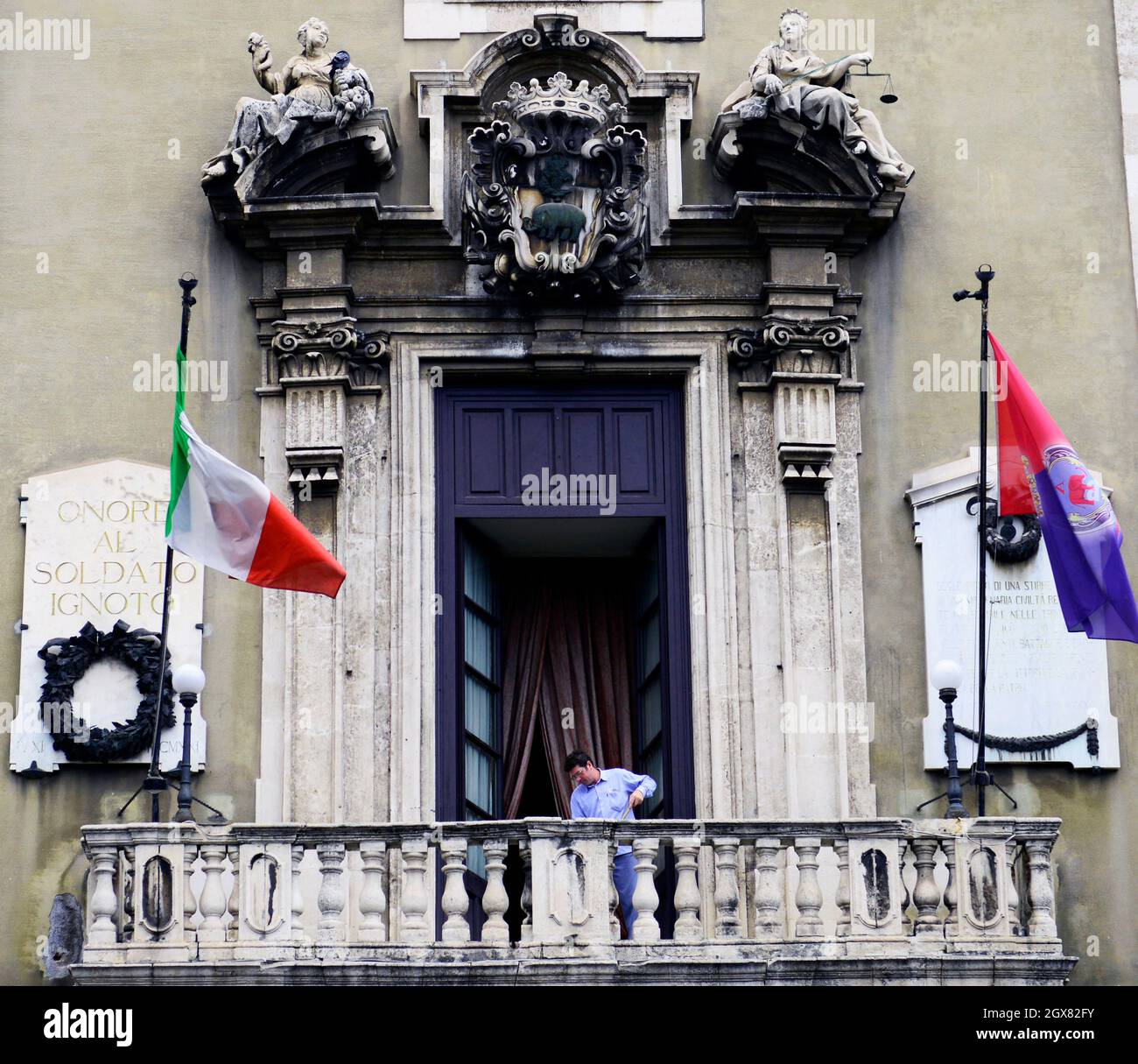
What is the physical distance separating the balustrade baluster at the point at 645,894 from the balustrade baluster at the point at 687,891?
136mm

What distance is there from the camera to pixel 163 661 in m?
18.1

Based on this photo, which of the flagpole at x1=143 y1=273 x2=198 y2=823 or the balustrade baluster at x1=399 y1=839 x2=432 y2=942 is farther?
the flagpole at x1=143 y1=273 x2=198 y2=823

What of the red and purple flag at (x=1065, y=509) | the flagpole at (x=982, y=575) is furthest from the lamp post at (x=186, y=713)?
the red and purple flag at (x=1065, y=509)

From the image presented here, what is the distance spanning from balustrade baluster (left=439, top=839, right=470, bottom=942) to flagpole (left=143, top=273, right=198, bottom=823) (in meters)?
1.99

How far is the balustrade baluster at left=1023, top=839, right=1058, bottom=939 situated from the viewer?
1709 cm

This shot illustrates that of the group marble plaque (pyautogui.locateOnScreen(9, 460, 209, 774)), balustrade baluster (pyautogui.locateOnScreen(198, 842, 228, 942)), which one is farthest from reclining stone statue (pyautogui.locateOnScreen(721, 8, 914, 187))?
balustrade baluster (pyautogui.locateOnScreen(198, 842, 228, 942))

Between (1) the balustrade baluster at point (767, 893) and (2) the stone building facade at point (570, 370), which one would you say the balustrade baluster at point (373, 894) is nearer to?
(2) the stone building facade at point (570, 370)

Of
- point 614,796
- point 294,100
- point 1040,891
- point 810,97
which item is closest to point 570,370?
point 810,97

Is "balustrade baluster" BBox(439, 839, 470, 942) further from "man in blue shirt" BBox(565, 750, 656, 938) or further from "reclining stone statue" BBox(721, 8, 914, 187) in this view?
"reclining stone statue" BBox(721, 8, 914, 187)

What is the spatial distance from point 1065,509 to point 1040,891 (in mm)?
2555

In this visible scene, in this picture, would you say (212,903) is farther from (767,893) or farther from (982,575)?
(982,575)

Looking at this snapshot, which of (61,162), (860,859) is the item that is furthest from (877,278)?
(61,162)

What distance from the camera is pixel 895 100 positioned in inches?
791

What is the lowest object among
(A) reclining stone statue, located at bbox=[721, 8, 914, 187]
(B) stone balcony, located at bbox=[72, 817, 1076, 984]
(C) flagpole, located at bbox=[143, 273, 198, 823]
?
(B) stone balcony, located at bbox=[72, 817, 1076, 984]
